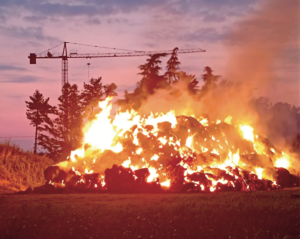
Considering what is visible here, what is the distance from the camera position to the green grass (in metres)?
26.8

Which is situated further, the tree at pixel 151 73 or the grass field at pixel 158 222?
the tree at pixel 151 73

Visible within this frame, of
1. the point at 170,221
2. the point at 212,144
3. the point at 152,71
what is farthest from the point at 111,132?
the point at 152,71

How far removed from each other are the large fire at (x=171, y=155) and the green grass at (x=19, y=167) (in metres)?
2.83

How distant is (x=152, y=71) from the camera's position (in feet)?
190

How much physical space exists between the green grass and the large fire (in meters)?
2.83

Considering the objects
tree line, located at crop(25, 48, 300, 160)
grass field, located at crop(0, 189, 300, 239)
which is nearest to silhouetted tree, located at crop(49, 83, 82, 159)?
tree line, located at crop(25, 48, 300, 160)

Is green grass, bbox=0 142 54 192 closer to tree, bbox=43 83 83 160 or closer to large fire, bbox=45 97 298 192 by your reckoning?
large fire, bbox=45 97 298 192

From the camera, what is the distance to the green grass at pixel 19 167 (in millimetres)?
26828

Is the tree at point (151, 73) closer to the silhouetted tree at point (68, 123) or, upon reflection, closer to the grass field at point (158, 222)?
the silhouetted tree at point (68, 123)

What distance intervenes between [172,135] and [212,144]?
2624mm

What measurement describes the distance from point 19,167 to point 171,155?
984cm

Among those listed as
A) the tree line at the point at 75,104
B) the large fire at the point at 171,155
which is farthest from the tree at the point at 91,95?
the large fire at the point at 171,155

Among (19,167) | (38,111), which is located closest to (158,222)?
(19,167)

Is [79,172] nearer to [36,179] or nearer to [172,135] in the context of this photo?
[36,179]
